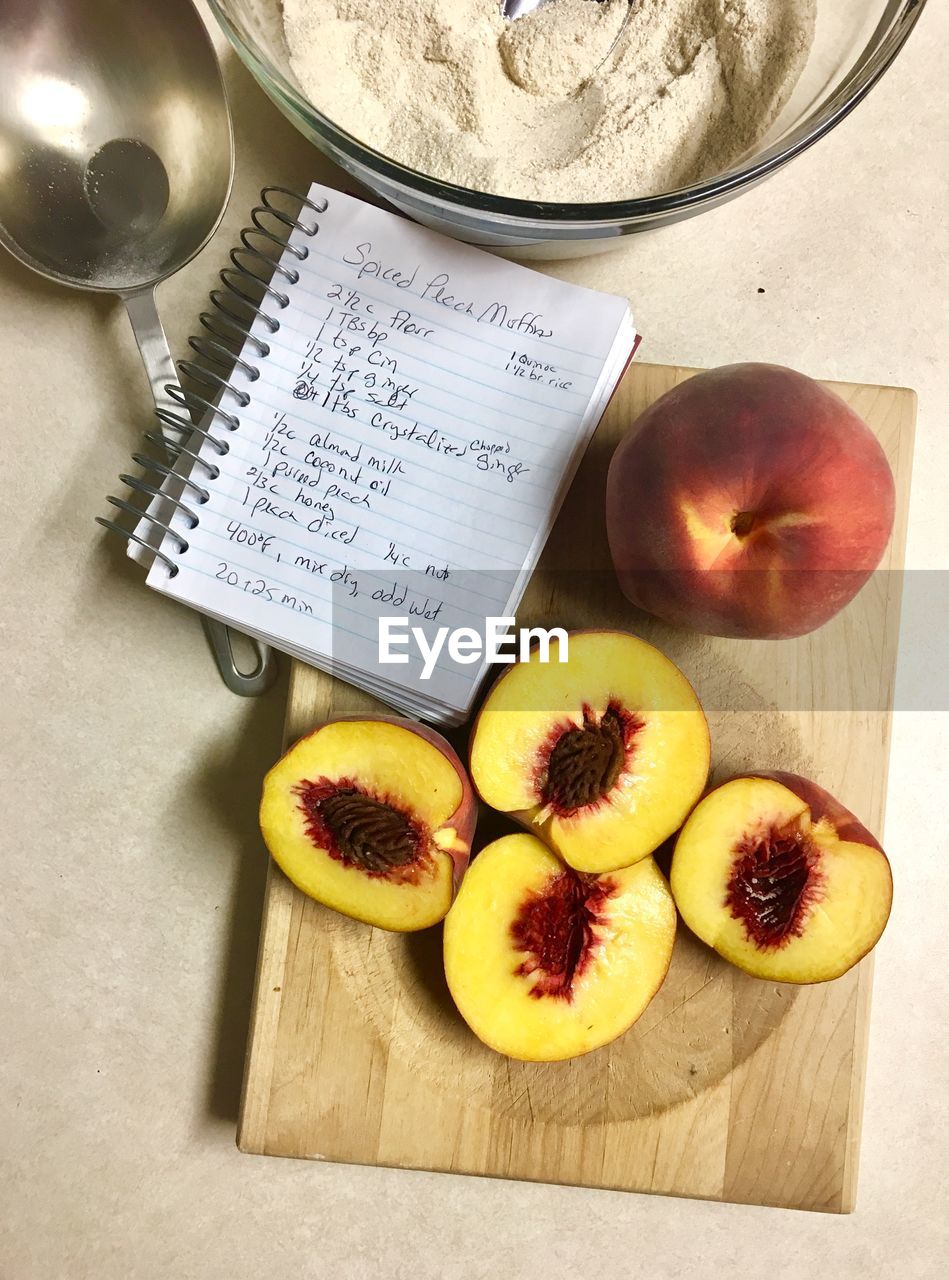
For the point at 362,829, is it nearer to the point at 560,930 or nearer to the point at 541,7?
the point at 560,930

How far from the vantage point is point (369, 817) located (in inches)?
23.8

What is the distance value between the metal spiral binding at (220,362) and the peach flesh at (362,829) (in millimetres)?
185

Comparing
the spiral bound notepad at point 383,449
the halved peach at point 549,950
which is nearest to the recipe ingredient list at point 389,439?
the spiral bound notepad at point 383,449

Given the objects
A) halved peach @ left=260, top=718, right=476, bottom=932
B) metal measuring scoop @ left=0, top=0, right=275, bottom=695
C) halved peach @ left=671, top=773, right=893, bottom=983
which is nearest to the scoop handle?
metal measuring scoop @ left=0, top=0, right=275, bottom=695

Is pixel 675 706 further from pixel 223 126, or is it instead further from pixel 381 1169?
pixel 223 126

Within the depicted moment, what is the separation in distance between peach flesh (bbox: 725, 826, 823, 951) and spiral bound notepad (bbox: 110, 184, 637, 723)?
0.67 ft

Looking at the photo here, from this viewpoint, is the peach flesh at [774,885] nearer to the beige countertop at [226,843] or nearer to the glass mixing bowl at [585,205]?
the beige countertop at [226,843]

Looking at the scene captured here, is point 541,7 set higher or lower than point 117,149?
higher

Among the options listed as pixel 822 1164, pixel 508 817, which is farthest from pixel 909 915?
pixel 508 817

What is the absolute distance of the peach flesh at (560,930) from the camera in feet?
1.98

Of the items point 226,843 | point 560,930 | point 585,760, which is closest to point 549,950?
point 560,930

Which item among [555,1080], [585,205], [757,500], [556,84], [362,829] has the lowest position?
[555,1080]

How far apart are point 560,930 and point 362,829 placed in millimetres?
140

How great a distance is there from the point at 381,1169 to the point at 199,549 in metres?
0.45
